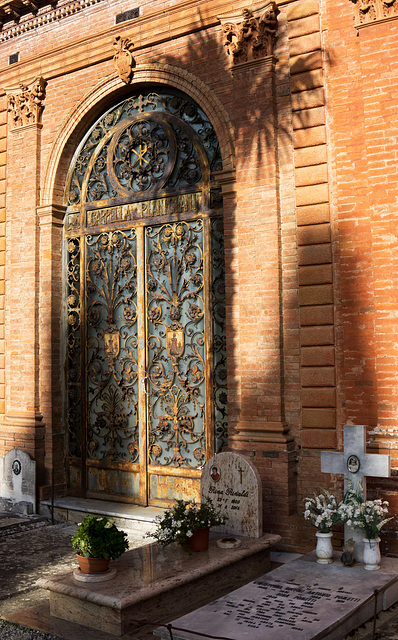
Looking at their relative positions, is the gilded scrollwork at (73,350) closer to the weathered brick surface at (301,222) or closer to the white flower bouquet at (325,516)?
the weathered brick surface at (301,222)

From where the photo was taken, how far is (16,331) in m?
10.1

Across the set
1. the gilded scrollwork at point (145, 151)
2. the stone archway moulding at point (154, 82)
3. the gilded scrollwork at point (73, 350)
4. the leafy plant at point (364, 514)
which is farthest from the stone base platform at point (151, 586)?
the gilded scrollwork at point (145, 151)

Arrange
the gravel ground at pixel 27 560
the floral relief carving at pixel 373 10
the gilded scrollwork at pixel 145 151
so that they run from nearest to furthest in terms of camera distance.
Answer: the gravel ground at pixel 27 560 < the floral relief carving at pixel 373 10 < the gilded scrollwork at pixel 145 151

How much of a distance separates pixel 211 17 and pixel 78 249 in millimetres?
3817

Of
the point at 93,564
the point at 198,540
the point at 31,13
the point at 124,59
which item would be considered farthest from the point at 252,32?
the point at 93,564

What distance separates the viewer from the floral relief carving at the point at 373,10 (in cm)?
700

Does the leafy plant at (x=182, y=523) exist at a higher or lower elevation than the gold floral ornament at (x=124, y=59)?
lower

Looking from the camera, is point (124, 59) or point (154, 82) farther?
point (124, 59)

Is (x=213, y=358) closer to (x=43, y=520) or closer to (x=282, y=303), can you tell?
(x=282, y=303)

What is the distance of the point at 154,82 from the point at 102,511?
592cm

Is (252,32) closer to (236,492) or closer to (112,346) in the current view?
(112,346)

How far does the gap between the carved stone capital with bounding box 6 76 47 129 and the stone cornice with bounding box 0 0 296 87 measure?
0.56 feet

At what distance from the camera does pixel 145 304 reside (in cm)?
911

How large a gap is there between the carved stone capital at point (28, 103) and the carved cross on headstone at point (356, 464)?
6.88 m
